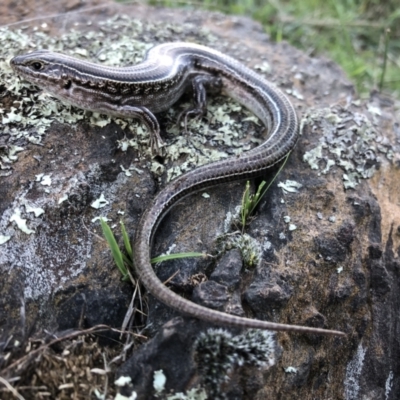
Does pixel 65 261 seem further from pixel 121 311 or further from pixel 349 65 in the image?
pixel 349 65

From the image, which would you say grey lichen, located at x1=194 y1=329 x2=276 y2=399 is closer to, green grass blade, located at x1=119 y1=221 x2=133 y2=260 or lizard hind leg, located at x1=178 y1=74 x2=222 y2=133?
green grass blade, located at x1=119 y1=221 x2=133 y2=260

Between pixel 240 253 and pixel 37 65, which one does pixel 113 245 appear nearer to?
pixel 240 253

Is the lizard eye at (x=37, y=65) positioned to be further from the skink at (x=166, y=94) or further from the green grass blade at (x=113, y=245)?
the green grass blade at (x=113, y=245)

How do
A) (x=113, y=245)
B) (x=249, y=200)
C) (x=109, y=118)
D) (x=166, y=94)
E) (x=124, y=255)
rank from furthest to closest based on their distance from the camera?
(x=166, y=94) < (x=109, y=118) < (x=249, y=200) < (x=124, y=255) < (x=113, y=245)

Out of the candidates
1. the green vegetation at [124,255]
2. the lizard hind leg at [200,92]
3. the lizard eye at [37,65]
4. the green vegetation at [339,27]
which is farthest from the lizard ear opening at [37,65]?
the green vegetation at [339,27]

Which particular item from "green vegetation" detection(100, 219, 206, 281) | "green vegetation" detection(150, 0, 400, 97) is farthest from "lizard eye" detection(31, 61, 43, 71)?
"green vegetation" detection(150, 0, 400, 97)

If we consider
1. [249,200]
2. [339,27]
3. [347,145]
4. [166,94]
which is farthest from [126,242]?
[339,27]
